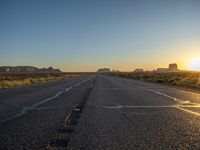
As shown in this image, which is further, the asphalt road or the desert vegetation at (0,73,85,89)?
the desert vegetation at (0,73,85,89)

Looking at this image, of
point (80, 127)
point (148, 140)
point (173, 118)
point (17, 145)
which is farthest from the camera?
point (173, 118)

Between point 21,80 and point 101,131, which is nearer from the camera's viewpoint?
point 101,131

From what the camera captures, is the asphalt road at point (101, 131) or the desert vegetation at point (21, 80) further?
the desert vegetation at point (21, 80)

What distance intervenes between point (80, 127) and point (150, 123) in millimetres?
1891

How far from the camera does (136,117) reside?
356 inches

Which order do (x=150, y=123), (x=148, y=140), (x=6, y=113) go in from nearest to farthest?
1. (x=148, y=140)
2. (x=150, y=123)
3. (x=6, y=113)

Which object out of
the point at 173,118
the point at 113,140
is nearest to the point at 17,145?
the point at 113,140

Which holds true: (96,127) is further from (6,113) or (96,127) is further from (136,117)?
(6,113)

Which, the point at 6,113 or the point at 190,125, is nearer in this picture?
the point at 190,125

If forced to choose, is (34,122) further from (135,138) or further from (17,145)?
(135,138)

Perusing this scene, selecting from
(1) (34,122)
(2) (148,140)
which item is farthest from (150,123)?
(1) (34,122)

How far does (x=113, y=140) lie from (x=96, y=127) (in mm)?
1532

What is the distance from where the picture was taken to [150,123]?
796 cm

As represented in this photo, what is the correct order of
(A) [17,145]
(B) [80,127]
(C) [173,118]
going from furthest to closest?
(C) [173,118], (B) [80,127], (A) [17,145]
